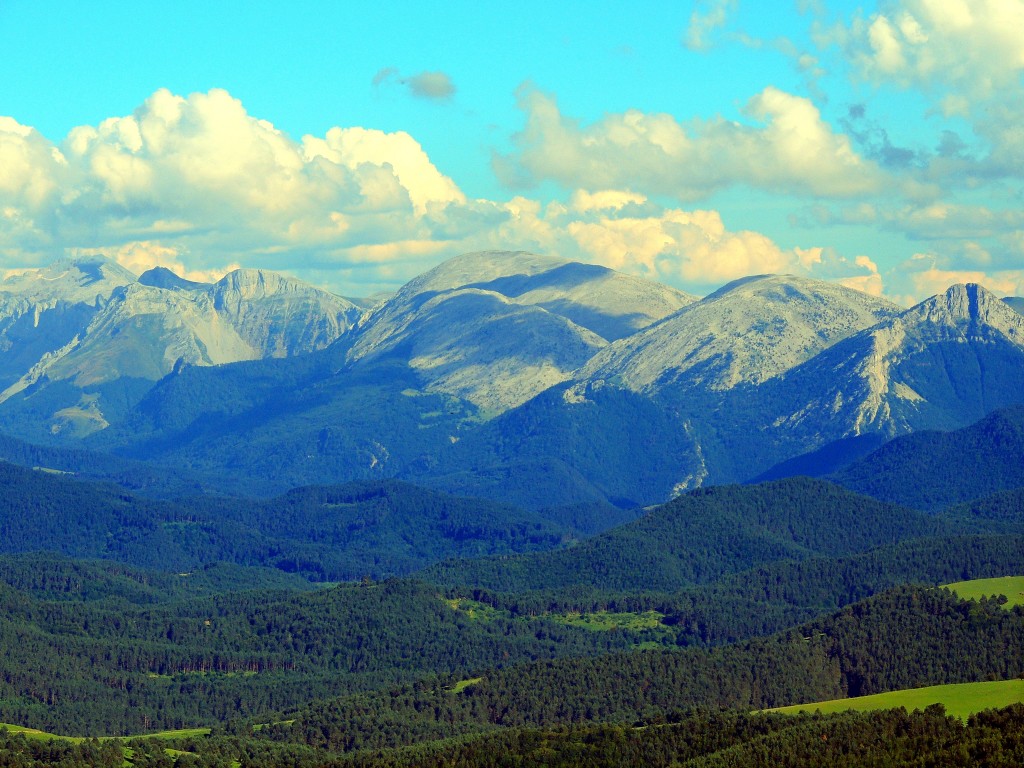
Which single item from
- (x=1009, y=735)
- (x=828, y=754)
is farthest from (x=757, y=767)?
(x=1009, y=735)

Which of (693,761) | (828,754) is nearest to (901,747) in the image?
(828,754)

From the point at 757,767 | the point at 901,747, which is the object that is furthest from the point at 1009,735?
the point at 757,767

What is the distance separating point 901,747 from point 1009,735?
555 inches

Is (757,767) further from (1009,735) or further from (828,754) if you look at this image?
(1009,735)

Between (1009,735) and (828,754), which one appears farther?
(828,754)

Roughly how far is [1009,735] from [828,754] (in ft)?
65.4

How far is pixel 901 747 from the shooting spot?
191m

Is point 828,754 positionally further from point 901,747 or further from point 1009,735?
point 1009,735

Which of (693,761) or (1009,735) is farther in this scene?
(693,761)

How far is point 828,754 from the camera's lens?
19200 centimetres

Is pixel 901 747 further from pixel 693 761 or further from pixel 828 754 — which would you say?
pixel 693 761

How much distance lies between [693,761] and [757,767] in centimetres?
1038

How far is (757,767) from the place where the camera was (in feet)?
626
